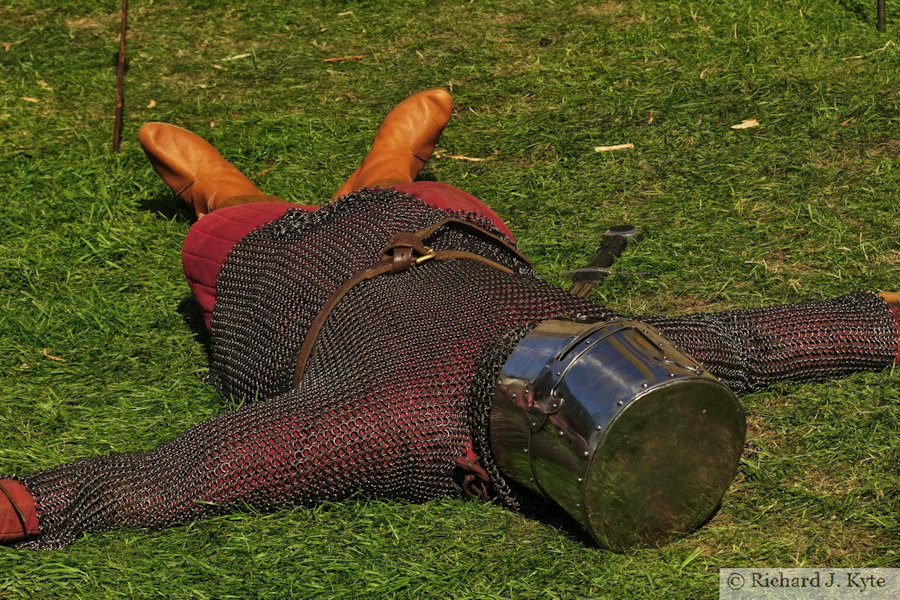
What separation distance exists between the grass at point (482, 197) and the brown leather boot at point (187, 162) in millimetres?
312

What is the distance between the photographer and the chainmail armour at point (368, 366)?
296cm

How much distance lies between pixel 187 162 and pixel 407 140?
1.02 meters

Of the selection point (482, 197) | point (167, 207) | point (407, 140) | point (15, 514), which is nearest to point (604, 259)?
point (482, 197)

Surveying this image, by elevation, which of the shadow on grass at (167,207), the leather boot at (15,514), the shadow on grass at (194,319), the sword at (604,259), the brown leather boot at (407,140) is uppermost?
the brown leather boot at (407,140)

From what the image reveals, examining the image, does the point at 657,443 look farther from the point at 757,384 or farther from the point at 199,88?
the point at 199,88

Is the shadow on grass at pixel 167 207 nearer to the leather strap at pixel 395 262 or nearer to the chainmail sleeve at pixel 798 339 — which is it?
the leather strap at pixel 395 262

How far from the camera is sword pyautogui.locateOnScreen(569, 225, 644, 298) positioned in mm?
4258

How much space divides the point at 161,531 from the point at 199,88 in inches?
158

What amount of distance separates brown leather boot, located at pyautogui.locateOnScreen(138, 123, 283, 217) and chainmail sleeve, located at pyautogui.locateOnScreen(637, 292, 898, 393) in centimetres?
231

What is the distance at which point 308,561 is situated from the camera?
9.45 feet

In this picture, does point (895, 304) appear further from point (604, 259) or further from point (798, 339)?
point (604, 259)

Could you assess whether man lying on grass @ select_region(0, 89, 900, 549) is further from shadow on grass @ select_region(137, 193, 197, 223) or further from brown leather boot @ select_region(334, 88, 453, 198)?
shadow on grass @ select_region(137, 193, 197, 223)

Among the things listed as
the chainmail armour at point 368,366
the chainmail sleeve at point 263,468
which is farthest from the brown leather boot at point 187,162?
the chainmail sleeve at point 263,468

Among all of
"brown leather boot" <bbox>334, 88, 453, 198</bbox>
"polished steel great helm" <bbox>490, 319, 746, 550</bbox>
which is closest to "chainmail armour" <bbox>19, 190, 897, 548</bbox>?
"polished steel great helm" <bbox>490, 319, 746, 550</bbox>
